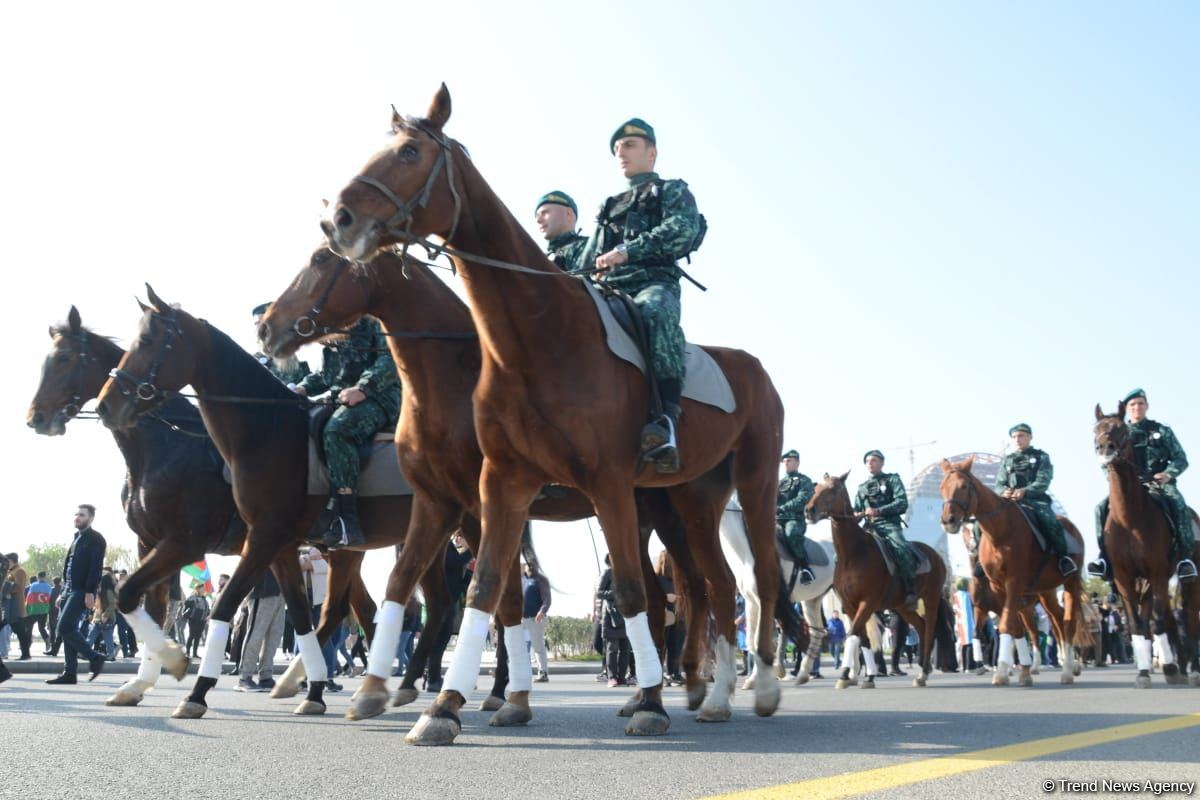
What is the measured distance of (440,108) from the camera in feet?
23.6

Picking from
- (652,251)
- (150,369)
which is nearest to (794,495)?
(150,369)

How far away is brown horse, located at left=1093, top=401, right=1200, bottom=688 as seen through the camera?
15094mm

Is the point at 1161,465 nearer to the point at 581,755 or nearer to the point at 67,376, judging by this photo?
the point at 581,755

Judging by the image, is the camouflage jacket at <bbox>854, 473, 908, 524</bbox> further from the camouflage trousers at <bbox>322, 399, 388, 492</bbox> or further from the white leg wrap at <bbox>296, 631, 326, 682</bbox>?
the white leg wrap at <bbox>296, 631, 326, 682</bbox>

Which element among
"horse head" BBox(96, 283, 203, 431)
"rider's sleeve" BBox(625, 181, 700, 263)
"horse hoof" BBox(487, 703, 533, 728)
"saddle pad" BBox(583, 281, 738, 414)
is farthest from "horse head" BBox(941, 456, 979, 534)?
"horse head" BBox(96, 283, 203, 431)

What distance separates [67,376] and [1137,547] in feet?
41.6

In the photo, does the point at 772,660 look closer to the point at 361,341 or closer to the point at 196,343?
the point at 361,341

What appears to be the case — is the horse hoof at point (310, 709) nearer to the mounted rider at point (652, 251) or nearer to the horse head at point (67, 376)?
the mounted rider at point (652, 251)

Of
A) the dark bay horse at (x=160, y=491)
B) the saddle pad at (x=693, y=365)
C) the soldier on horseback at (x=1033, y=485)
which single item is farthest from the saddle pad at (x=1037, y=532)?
the dark bay horse at (x=160, y=491)

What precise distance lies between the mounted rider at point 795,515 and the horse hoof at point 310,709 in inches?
413

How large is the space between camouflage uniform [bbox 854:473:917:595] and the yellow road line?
11.0 metres

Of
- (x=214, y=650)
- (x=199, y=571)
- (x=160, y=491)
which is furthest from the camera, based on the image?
(x=199, y=571)

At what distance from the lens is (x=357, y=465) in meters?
10.4

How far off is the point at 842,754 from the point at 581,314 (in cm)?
296
